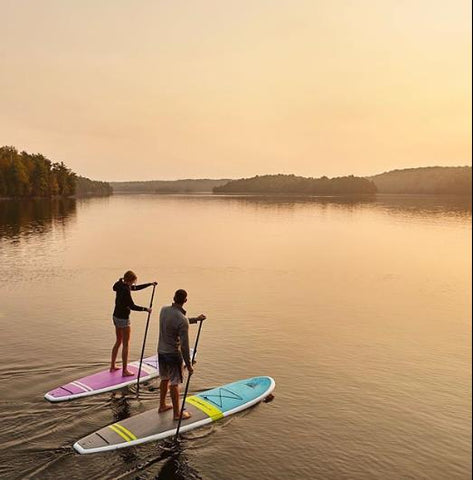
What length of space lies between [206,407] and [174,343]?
2.74 meters

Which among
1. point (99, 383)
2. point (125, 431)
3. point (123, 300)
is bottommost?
point (125, 431)

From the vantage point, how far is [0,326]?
20484mm

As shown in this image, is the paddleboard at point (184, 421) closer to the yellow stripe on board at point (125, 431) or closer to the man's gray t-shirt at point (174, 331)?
the yellow stripe on board at point (125, 431)

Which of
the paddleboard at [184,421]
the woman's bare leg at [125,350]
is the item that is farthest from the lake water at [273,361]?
the woman's bare leg at [125,350]

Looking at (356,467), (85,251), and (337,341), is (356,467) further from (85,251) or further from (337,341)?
(85,251)

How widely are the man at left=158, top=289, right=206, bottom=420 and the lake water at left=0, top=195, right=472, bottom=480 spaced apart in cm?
163

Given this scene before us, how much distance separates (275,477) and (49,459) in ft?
16.3

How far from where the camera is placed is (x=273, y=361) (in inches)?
691

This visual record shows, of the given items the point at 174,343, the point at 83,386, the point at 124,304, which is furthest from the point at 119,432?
the point at 124,304

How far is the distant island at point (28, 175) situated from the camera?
5256 inches

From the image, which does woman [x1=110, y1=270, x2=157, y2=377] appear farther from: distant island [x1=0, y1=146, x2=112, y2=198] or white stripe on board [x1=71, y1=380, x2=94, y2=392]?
distant island [x1=0, y1=146, x2=112, y2=198]

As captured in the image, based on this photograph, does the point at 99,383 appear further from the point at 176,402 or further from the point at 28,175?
Result: the point at 28,175

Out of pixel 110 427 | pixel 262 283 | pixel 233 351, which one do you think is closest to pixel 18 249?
pixel 262 283

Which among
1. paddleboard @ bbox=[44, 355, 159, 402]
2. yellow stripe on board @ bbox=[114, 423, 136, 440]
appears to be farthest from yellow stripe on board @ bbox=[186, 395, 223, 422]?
paddleboard @ bbox=[44, 355, 159, 402]
